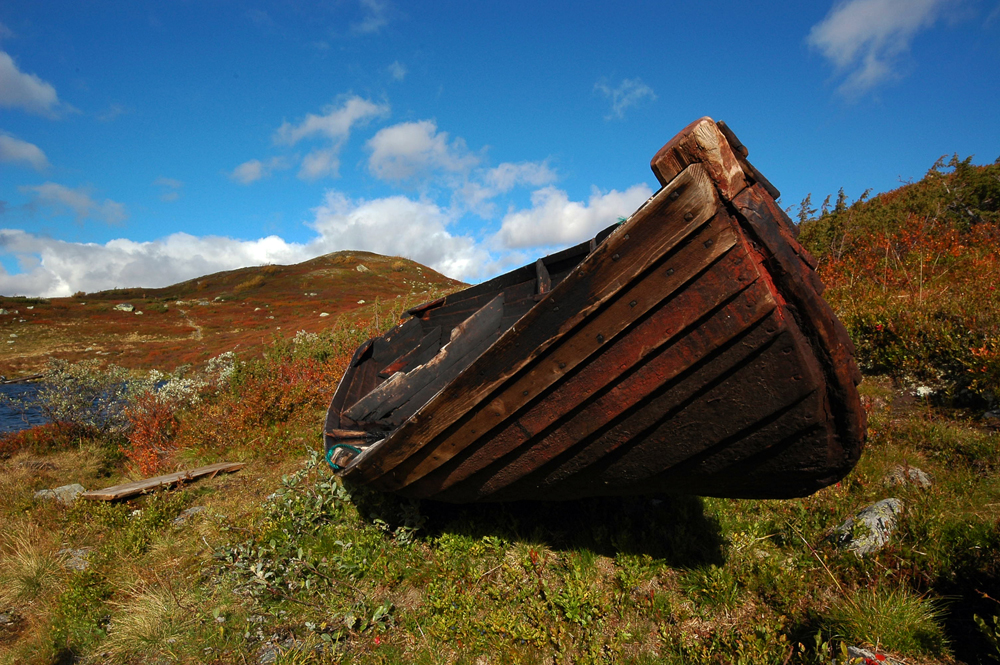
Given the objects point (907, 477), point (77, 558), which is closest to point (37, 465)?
point (77, 558)

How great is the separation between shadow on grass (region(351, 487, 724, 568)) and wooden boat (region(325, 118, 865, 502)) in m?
0.72

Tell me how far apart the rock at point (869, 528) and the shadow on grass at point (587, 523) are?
2.51ft

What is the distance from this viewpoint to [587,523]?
371cm

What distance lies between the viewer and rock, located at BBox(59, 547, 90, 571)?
14.5ft

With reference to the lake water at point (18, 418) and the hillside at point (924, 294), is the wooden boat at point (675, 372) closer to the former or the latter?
the hillside at point (924, 294)

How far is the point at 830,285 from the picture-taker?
7410 millimetres

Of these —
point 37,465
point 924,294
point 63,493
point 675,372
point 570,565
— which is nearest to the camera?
point 675,372

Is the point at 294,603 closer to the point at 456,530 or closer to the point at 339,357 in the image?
the point at 456,530

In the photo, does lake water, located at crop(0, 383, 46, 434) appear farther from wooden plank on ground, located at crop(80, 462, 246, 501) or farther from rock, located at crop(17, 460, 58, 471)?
wooden plank on ground, located at crop(80, 462, 246, 501)

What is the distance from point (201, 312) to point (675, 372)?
44286 millimetres

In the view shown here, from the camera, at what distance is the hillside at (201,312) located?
23109 mm

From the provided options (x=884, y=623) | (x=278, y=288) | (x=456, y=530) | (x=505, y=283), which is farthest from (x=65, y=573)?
(x=278, y=288)

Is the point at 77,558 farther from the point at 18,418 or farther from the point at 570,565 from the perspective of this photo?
the point at 18,418

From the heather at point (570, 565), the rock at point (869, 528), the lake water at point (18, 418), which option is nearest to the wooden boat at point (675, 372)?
the heather at point (570, 565)
